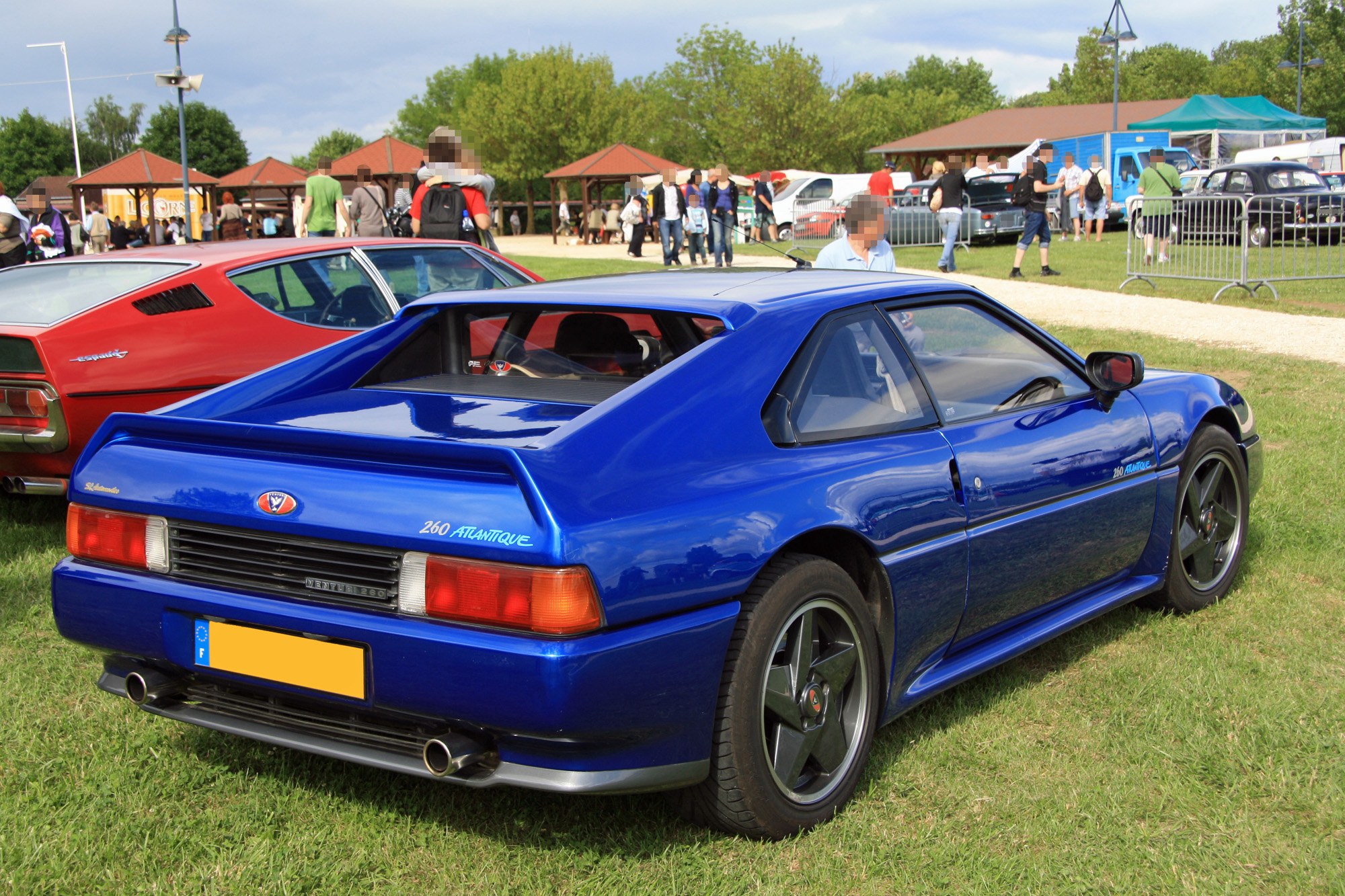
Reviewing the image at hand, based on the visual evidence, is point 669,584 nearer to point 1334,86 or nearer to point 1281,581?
point 1281,581

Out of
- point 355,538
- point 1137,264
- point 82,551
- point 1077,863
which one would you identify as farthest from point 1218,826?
point 1137,264

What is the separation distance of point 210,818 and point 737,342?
5.72 feet

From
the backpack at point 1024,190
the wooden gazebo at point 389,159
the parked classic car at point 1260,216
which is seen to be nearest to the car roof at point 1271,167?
the parked classic car at point 1260,216

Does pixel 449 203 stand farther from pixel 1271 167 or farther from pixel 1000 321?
pixel 1271 167

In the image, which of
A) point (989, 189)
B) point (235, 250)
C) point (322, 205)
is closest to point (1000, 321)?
point (235, 250)

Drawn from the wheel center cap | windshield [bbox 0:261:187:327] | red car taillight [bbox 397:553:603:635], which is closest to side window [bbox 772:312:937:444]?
the wheel center cap

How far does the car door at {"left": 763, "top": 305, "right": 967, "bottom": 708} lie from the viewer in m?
2.88

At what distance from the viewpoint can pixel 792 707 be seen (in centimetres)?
276

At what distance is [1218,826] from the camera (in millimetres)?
2807

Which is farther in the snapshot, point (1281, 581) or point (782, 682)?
point (1281, 581)

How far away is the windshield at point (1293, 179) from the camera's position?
23.8m

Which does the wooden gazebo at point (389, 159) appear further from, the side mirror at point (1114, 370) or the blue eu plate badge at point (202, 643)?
the blue eu plate badge at point (202, 643)

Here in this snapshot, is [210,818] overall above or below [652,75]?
below

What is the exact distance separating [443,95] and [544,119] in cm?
4555
